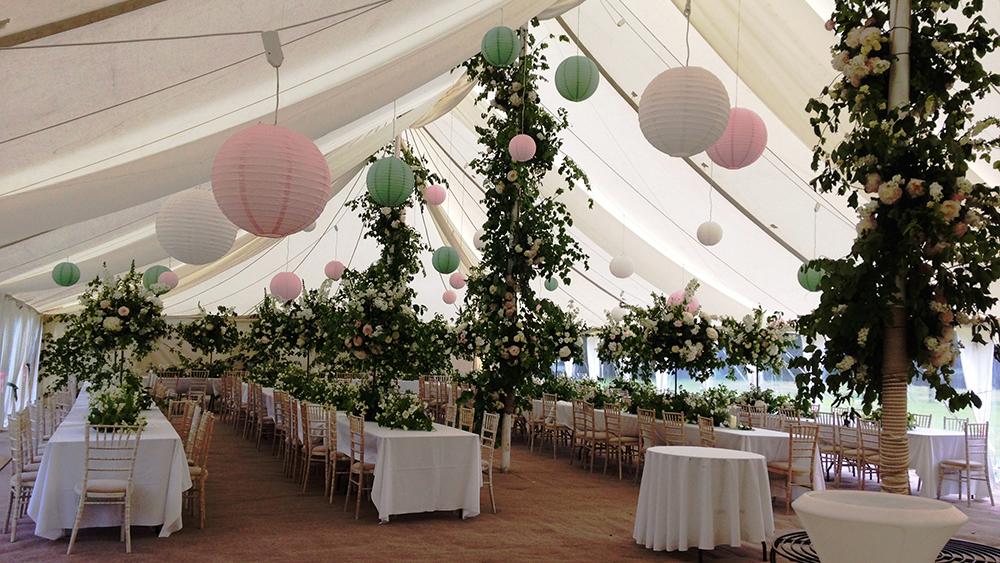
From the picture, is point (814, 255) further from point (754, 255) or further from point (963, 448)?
point (963, 448)

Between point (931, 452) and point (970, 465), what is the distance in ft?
1.36

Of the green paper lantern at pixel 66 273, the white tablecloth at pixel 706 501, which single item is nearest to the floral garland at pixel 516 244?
the white tablecloth at pixel 706 501

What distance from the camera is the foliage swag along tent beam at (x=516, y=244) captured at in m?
9.24

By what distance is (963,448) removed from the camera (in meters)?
9.08

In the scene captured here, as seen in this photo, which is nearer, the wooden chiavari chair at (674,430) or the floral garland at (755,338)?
the wooden chiavari chair at (674,430)

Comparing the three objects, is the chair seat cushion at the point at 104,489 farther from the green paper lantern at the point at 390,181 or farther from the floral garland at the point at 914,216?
the floral garland at the point at 914,216

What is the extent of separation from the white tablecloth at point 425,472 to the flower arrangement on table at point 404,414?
0.11m

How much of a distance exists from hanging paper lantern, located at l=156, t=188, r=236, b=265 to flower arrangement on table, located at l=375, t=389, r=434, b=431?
268 centimetres

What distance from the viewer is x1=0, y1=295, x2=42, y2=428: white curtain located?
12.7 metres

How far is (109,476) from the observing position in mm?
5953

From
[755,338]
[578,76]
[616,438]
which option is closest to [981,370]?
[755,338]

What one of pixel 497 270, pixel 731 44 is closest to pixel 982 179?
pixel 731 44

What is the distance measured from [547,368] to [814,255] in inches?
148

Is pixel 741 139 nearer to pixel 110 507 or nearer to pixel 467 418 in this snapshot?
pixel 467 418
